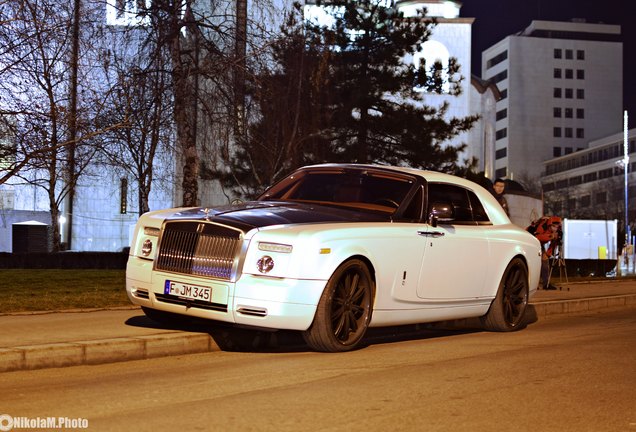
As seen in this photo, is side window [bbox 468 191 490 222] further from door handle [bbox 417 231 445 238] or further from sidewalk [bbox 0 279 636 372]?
sidewalk [bbox 0 279 636 372]

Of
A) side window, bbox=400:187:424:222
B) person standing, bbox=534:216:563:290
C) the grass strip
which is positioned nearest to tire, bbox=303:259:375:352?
side window, bbox=400:187:424:222

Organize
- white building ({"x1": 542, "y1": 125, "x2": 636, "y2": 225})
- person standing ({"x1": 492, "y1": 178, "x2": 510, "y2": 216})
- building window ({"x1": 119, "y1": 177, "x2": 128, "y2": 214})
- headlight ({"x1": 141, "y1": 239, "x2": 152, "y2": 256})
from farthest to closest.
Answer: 1. white building ({"x1": 542, "y1": 125, "x2": 636, "y2": 225})
2. building window ({"x1": 119, "y1": 177, "x2": 128, "y2": 214})
3. person standing ({"x1": 492, "y1": 178, "x2": 510, "y2": 216})
4. headlight ({"x1": 141, "y1": 239, "x2": 152, "y2": 256})

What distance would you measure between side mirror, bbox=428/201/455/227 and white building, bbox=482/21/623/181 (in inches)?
6612

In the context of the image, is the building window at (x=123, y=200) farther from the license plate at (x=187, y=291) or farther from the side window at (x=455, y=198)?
the license plate at (x=187, y=291)

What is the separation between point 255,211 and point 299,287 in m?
1.13

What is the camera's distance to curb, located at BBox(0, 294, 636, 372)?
8266 millimetres

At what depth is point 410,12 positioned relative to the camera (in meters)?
96.6

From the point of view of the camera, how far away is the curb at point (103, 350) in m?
8.27

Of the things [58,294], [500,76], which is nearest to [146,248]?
[58,294]

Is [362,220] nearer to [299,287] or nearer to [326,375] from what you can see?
[299,287]

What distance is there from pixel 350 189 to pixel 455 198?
1.53 m

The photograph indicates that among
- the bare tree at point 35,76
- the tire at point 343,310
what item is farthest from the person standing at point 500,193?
the tire at point 343,310

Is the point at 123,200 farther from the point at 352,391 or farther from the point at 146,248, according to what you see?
the point at 352,391


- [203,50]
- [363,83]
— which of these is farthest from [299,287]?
[363,83]
